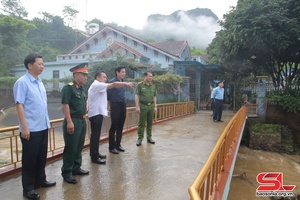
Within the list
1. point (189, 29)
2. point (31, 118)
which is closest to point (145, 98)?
point (31, 118)

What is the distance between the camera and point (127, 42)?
20953mm

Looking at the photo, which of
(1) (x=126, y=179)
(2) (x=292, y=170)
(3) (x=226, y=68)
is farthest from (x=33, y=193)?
(3) (x=226, y=68)

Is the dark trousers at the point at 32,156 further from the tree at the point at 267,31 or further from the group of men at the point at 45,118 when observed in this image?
the tree at the point at 267,31

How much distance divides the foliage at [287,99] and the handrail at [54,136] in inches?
157

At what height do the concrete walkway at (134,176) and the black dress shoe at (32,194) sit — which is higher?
the black dress shoe at (32,194)

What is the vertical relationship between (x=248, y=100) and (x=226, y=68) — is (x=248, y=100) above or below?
below

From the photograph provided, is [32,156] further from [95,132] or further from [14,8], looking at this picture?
[14,8]

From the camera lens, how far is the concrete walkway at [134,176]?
2998 millimetres

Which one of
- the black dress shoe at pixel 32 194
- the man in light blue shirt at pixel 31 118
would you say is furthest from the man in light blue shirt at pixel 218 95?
the black dress shoe at pixel 32 194

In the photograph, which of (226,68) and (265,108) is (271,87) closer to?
(265,108)

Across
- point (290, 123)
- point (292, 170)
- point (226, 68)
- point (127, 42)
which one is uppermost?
point (127, 42)

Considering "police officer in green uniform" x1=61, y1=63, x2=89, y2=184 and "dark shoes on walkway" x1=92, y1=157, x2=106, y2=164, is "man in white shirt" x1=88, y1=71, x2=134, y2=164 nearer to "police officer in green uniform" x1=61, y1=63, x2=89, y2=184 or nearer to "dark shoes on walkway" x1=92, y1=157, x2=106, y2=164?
"dark shoes on walkway" x1=92, y1=157, x2=106, y2=164

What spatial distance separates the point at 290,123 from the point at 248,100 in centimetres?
464

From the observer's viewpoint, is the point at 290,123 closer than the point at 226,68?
Yes
